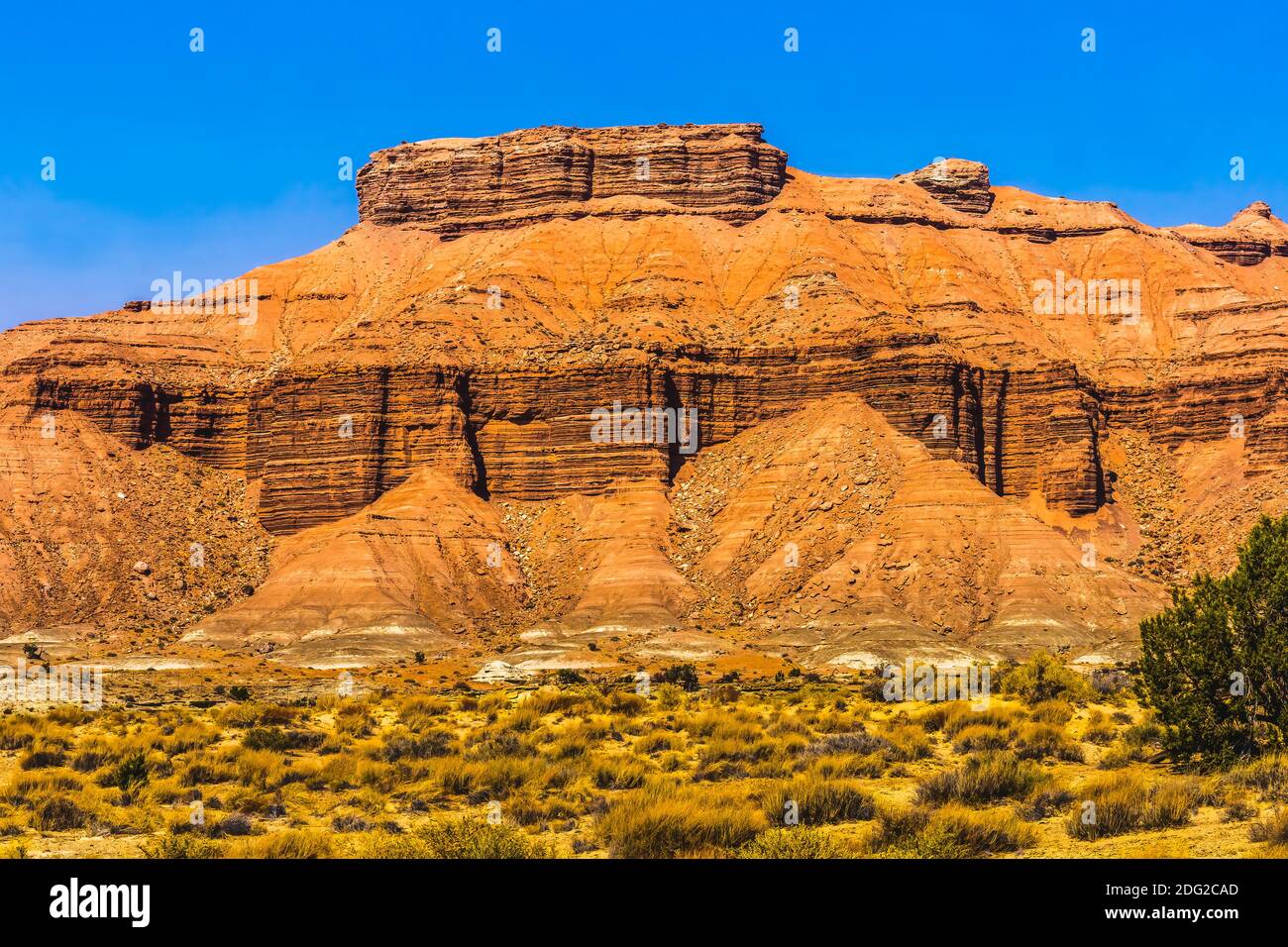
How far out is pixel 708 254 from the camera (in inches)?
5167

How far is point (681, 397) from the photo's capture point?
105250mm

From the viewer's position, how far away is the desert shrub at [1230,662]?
25.0 metres

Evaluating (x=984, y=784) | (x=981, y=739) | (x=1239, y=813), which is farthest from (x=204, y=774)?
(x=1239, y=813)

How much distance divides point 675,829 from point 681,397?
8710 centimetres

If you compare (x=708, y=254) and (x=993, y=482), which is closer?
(x=993, y=482)

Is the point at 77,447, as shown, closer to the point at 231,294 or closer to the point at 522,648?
the point at 231,294

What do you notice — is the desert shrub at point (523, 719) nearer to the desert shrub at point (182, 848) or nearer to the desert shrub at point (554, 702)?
the desert shrub at point (554, 702)

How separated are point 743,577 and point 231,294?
70.9m

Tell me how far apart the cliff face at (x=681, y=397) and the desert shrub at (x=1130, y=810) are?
54.4 m

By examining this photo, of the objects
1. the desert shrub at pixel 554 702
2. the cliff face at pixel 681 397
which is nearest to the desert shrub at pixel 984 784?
the desert shrub at pixel 554 702

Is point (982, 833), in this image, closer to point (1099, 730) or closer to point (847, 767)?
point (847, 767)

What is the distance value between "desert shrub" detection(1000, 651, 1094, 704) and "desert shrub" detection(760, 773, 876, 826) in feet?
56.7

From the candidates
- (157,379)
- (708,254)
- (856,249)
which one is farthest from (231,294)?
(856,249)

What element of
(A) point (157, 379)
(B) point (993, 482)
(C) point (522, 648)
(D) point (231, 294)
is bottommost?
(C) point (522, 648)
